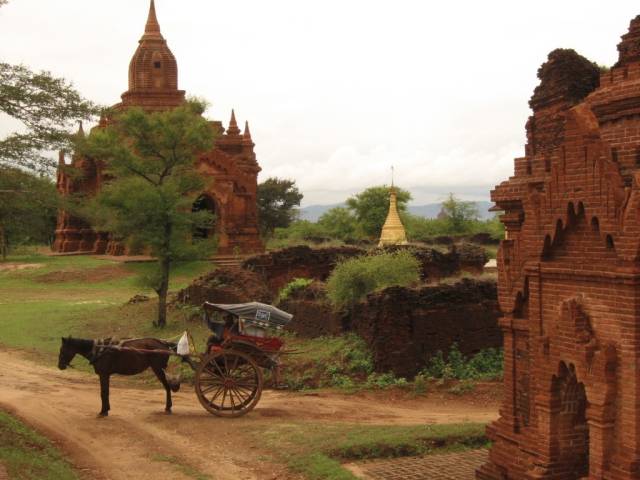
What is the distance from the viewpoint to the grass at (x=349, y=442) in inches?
420

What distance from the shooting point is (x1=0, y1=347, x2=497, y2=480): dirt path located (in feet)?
36.3

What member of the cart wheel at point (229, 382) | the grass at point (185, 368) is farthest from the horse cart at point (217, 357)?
the grass at point (185, 368)

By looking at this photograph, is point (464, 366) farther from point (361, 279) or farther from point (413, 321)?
point (361, 279)

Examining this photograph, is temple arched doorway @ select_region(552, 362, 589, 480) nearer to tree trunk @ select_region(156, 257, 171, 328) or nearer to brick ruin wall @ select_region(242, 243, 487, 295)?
brick ruin wall @ select_region(242, 243, 487, 295)

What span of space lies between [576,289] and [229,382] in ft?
24.1

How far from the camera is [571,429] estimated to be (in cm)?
825

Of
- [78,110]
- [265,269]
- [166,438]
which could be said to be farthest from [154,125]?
[166,438]

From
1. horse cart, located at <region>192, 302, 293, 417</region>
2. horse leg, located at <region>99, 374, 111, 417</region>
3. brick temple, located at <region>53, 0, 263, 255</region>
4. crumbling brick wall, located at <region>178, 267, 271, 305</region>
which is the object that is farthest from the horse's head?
brick temple, located at <region>53, 0, 263, 255</region>

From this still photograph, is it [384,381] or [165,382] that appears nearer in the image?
[165,382]

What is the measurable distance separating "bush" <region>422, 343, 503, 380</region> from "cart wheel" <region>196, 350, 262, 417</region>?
4004mm

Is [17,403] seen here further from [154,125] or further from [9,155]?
[154,125]

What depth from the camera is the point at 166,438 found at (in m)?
12.5

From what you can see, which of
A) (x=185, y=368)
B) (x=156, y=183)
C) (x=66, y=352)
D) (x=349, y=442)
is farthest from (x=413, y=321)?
(x=156, y=183)

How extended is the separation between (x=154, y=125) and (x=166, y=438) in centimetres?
1499
